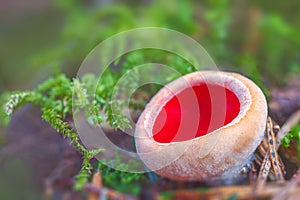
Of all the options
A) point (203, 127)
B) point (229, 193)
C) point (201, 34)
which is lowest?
point (229, 193)

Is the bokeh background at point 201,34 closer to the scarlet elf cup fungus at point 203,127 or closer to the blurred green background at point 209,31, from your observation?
the blurred green background at point 209,31

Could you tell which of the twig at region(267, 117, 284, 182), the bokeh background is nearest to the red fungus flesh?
the twig at region(267, 117, 284, 182)

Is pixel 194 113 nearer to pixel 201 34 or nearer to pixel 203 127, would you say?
pixel 203 127

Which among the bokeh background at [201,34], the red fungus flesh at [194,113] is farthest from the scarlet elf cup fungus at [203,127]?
the bokeh background at [201,34]

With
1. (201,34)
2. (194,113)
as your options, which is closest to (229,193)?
(194,113)

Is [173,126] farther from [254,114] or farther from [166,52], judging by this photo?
[166,52]

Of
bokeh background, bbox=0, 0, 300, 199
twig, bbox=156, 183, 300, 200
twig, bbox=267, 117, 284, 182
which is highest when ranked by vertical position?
bokeh background, bbox=0, 0, 300, 199

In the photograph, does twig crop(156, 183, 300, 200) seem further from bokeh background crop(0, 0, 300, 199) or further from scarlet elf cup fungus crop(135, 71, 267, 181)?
bokeh background crop(0, 0, 300, 199)

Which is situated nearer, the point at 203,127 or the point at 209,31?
the point at 203,127

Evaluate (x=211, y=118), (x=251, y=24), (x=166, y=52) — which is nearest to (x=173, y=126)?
(x=211, y=118)
